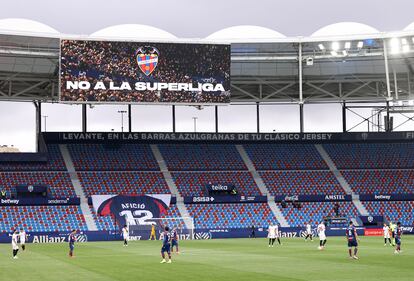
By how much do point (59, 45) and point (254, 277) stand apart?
133 feet

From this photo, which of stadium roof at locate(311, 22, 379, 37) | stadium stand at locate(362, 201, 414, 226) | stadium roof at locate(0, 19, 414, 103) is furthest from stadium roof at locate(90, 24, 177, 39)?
stadium stand at locate(362, 201, 414, 226)

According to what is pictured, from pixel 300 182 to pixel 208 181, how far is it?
981cm

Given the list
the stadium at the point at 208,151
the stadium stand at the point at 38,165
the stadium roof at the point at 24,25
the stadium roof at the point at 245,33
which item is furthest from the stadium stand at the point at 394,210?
the stadium roof at the point at 24,25

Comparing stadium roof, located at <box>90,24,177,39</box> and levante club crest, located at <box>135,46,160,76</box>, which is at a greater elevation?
stadium roof, located at <box>90,24,177,39</box>

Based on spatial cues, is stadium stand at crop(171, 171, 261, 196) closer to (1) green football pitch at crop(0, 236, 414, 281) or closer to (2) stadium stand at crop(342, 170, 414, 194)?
(2) stadium stand at crop(342, 170, 414, 194)

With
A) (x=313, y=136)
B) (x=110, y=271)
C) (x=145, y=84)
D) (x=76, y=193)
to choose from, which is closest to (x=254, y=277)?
(x=110, y=271)

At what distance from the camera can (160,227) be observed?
68.5 metres

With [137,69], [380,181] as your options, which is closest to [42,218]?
[137,69]

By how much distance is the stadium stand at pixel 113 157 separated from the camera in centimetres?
7962

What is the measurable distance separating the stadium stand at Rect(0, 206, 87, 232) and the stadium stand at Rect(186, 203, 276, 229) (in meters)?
11.3

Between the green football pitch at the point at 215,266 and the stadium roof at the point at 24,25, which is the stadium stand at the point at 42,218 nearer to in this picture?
the stadium roof at the point at 24,25

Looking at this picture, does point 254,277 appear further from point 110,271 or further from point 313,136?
point 313,136

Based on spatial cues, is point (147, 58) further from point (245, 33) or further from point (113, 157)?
point (113, 157)

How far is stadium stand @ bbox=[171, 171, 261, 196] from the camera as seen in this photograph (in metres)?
77.4
